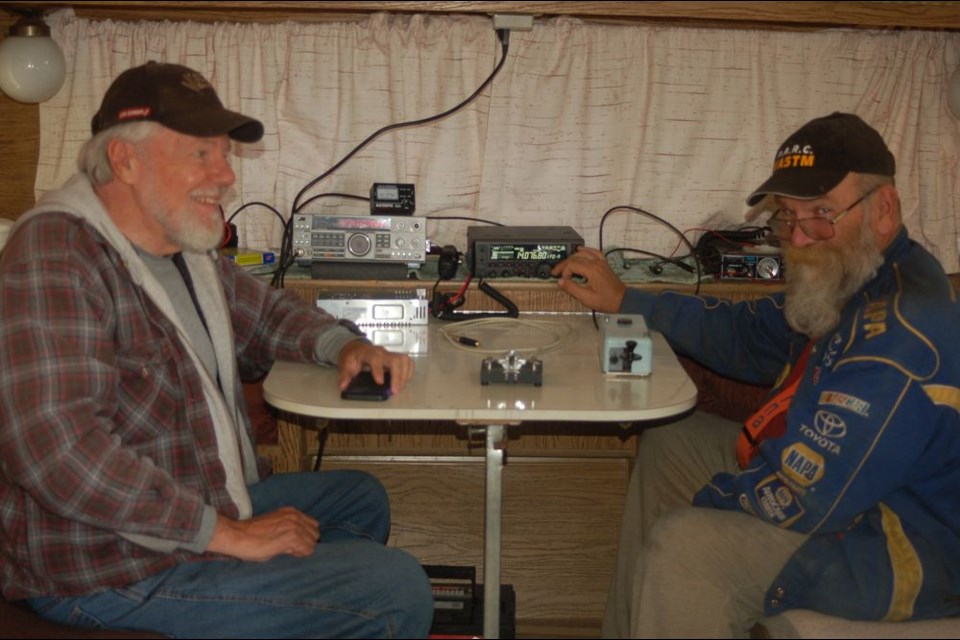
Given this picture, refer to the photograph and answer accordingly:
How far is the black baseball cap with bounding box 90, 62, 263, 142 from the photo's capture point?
1813mm

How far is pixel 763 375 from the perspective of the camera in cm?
238

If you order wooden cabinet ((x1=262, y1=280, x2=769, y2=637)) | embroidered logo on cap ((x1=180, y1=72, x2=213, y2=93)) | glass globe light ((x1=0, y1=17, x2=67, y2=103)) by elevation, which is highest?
glass globe light ((x1=0, y1=17, x2=67, y2=103))

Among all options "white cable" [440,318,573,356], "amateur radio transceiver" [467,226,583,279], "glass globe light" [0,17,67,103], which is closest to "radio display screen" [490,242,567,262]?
"amateur radio transceiver" [467,226,583,279]

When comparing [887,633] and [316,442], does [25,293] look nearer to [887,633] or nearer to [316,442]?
[316,442]

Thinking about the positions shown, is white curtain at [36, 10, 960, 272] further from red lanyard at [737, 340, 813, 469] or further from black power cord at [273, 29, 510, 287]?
red lanyard at [737, 340, 813, 469]

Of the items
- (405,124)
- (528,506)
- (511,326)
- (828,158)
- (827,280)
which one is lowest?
(528,506)

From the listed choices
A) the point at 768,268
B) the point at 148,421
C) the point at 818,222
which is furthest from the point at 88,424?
the point at 768,268

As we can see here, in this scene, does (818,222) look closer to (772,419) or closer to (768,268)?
(772,419)

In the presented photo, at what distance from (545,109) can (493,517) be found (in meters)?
1.25


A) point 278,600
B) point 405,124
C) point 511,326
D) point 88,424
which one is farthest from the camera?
point 405,124

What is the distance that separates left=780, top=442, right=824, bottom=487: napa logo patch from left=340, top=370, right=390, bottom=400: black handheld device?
0.71 metres

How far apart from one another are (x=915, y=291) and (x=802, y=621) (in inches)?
23.7

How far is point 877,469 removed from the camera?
1750 millimetres

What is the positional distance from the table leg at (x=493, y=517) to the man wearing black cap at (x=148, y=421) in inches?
6.6
